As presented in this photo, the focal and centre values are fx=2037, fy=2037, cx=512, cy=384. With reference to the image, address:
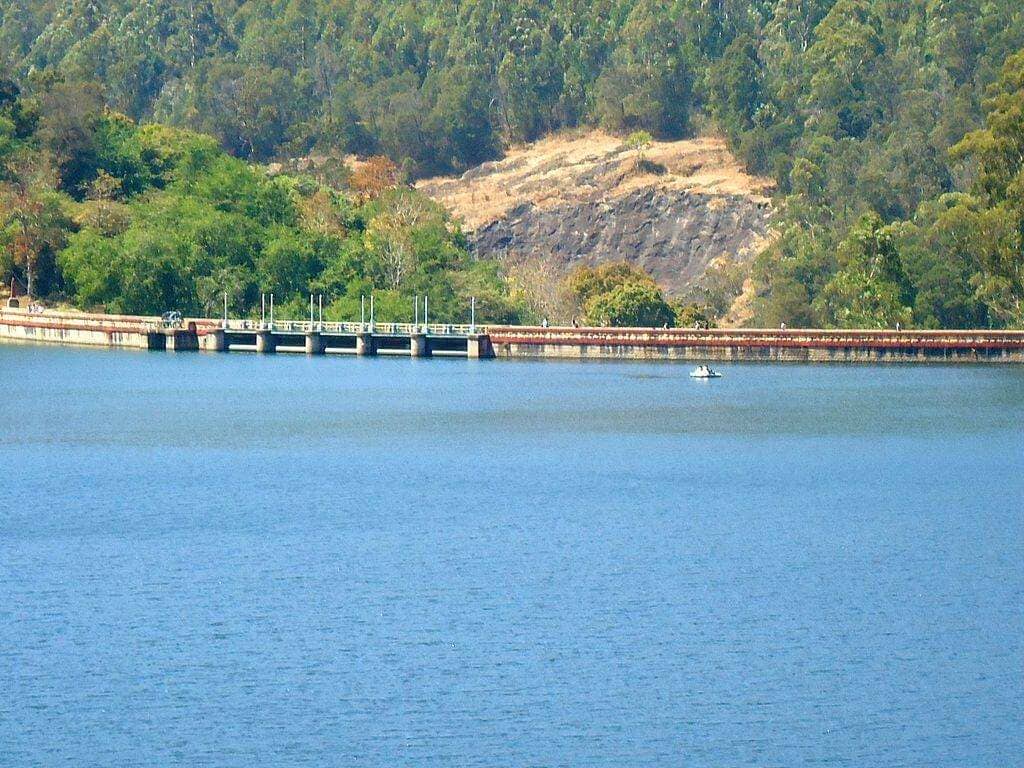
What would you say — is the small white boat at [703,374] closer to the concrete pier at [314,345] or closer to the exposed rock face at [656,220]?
the concrete pier at [314,345]

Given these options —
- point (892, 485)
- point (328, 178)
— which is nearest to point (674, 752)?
point (892, 485)

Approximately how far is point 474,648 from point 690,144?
16279cm

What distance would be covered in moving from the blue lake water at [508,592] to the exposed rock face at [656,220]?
338ft

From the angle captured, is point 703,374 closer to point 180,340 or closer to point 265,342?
point 265,342

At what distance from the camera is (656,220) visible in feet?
635

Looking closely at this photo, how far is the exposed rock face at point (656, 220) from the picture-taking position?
189000mm

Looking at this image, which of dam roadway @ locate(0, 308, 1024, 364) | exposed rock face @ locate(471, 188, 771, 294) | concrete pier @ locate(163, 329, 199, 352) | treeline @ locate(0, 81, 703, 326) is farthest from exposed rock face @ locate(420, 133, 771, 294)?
concrete pier @ locate(163, 329, 199, 352)

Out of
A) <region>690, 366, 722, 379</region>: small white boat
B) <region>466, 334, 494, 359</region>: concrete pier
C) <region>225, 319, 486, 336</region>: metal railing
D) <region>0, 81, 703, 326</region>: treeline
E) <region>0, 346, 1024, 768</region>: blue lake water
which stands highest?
<region>0, 81, 703, 326</region>: treeline

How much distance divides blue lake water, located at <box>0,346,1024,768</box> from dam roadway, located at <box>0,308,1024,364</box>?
39593 millimetres

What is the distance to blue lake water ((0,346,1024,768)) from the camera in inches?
1389

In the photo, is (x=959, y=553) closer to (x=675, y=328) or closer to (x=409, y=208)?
(x=675, y=328)

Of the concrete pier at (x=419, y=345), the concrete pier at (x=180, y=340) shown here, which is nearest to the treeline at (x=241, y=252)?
the concrete pier at (x=180, y=340)

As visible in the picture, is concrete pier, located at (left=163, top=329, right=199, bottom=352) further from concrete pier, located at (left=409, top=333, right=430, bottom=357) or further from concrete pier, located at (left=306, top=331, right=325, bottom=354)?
concrete pier, located at (left=409, top=333, right=430, bottom=357)

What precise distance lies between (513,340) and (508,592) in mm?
86611
